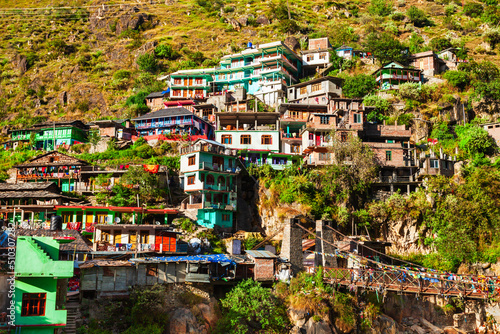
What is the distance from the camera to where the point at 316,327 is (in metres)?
30.7

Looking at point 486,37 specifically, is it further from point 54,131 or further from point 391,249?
point 54,131

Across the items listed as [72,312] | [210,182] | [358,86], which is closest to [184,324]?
[72,312]

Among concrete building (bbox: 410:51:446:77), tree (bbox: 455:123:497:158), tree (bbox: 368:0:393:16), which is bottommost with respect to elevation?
tree (bbox: 455:123:497:158)

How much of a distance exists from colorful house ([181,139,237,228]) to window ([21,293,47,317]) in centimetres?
2039

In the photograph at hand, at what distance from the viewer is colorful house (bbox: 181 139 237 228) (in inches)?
1752

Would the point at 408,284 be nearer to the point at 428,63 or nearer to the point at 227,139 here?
the point at 227,139

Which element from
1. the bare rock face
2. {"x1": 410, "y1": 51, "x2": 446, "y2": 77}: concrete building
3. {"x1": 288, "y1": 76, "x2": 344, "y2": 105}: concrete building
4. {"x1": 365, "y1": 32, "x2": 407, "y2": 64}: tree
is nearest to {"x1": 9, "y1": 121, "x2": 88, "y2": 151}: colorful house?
{"x1": 288, "y1": 76, "x2": 344, "y2": 105}: concrete building

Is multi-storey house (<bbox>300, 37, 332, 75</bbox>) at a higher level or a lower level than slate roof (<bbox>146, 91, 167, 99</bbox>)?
higher

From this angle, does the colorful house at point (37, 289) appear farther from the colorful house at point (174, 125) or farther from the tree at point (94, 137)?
the tree at point (94, 137)

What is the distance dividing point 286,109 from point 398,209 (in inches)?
816

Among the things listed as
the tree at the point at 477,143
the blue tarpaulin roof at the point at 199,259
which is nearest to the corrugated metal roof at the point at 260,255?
the blue tarpaulin roof at the point at 199,259

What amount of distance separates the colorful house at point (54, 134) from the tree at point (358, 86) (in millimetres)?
37653

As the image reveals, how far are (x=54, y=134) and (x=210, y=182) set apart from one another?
3059 cm

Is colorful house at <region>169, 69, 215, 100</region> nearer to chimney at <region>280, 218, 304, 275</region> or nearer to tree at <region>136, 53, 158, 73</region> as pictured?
tree at <region>136, 53, 158, 73</region>
